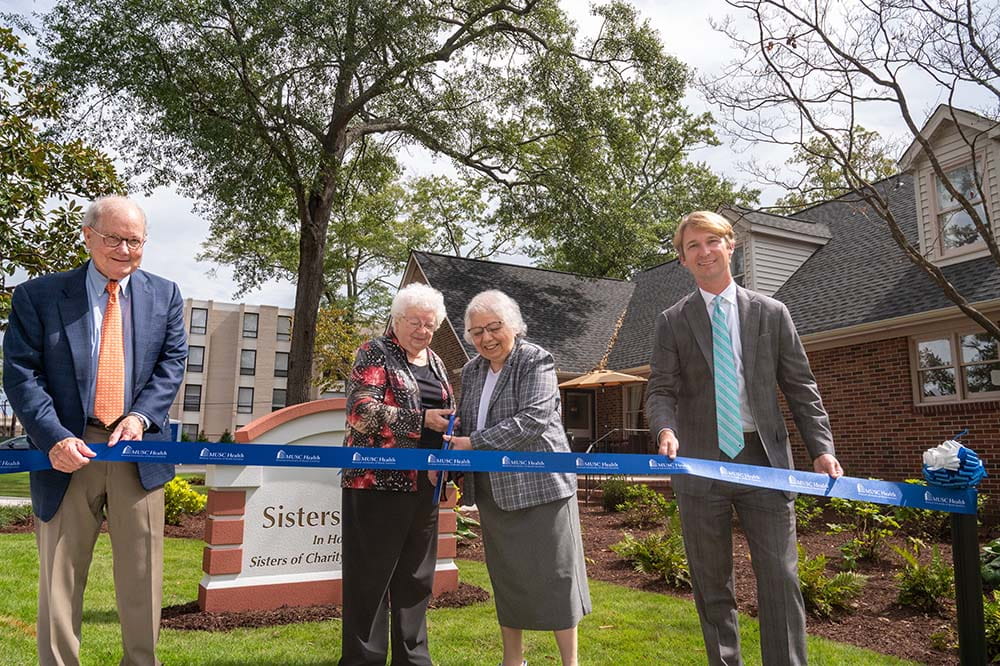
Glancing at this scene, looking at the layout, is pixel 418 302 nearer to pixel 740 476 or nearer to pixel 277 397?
pixel 740 476

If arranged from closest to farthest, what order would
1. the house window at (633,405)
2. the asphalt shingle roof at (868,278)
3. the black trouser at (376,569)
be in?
the black trouser at (376,569)
the asphalt shingle roof at (868,278)
the house window at (633,405)

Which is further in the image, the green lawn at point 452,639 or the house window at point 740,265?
the house window at point 740,265

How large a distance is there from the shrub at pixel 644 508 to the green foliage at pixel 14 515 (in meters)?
9.06

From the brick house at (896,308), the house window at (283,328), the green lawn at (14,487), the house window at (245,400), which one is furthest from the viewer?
the house window at (283,328)

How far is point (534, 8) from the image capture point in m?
16.9

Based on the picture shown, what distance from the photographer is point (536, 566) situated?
10.9 ft

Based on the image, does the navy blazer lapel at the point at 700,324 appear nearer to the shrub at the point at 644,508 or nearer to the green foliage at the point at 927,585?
the green foliage at the point at 927,585

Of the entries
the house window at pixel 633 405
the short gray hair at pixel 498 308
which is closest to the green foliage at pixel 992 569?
the short gray hair at pixel 498 308

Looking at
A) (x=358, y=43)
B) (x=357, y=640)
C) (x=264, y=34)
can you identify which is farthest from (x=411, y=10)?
(x=357, y=640)

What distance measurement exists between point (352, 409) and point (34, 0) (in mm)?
13579

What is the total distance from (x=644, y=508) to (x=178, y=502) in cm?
704

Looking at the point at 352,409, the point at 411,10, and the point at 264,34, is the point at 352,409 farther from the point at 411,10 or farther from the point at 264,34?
the point at 411,10

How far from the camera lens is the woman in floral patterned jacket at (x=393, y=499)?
3.35m

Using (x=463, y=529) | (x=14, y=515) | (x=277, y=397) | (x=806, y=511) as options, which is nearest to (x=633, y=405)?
(x=806, y=511)
